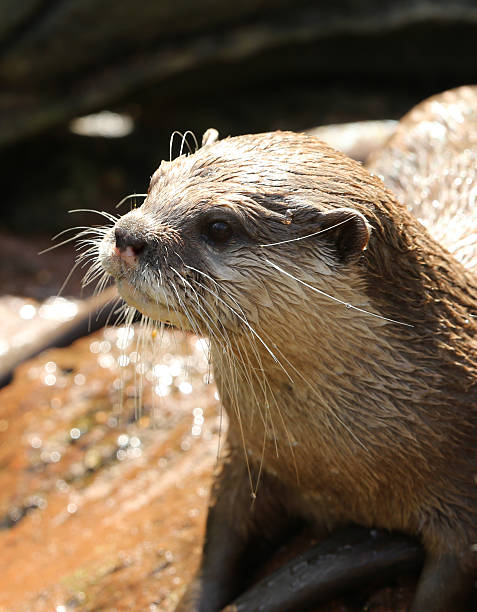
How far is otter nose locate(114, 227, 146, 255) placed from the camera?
183cm

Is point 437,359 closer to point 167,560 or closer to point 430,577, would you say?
point 430,577

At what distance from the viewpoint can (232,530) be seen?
2336 millimetres

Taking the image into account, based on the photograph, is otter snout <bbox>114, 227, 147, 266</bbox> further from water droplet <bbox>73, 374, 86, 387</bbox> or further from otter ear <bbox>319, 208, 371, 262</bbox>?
water droplet <bbox>73, 374, 86, 387</bbox>

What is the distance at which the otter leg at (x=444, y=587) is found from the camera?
1.95 meters

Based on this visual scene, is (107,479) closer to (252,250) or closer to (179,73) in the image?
(252,250)

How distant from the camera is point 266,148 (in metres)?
1.93

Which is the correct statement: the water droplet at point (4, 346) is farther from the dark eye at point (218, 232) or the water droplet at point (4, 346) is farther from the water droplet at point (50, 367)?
the dark eye at point (218, 232)

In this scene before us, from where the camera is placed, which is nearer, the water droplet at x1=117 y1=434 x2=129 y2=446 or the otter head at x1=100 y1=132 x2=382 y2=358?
the otter head at x1=100 y1=132 x2=382 y2=358

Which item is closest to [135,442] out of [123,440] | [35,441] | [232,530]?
[123,440]

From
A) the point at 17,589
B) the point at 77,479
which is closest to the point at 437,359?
the point at 17,589

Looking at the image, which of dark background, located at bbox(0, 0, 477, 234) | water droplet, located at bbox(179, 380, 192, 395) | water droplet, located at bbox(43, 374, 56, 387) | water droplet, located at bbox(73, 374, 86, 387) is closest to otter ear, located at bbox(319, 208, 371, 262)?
water droplet, located at bbox(179, 380, 192, 395)

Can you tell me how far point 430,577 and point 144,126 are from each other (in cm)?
594

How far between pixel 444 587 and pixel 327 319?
692 millimetres

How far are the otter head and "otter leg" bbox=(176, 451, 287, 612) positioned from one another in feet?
2.01
